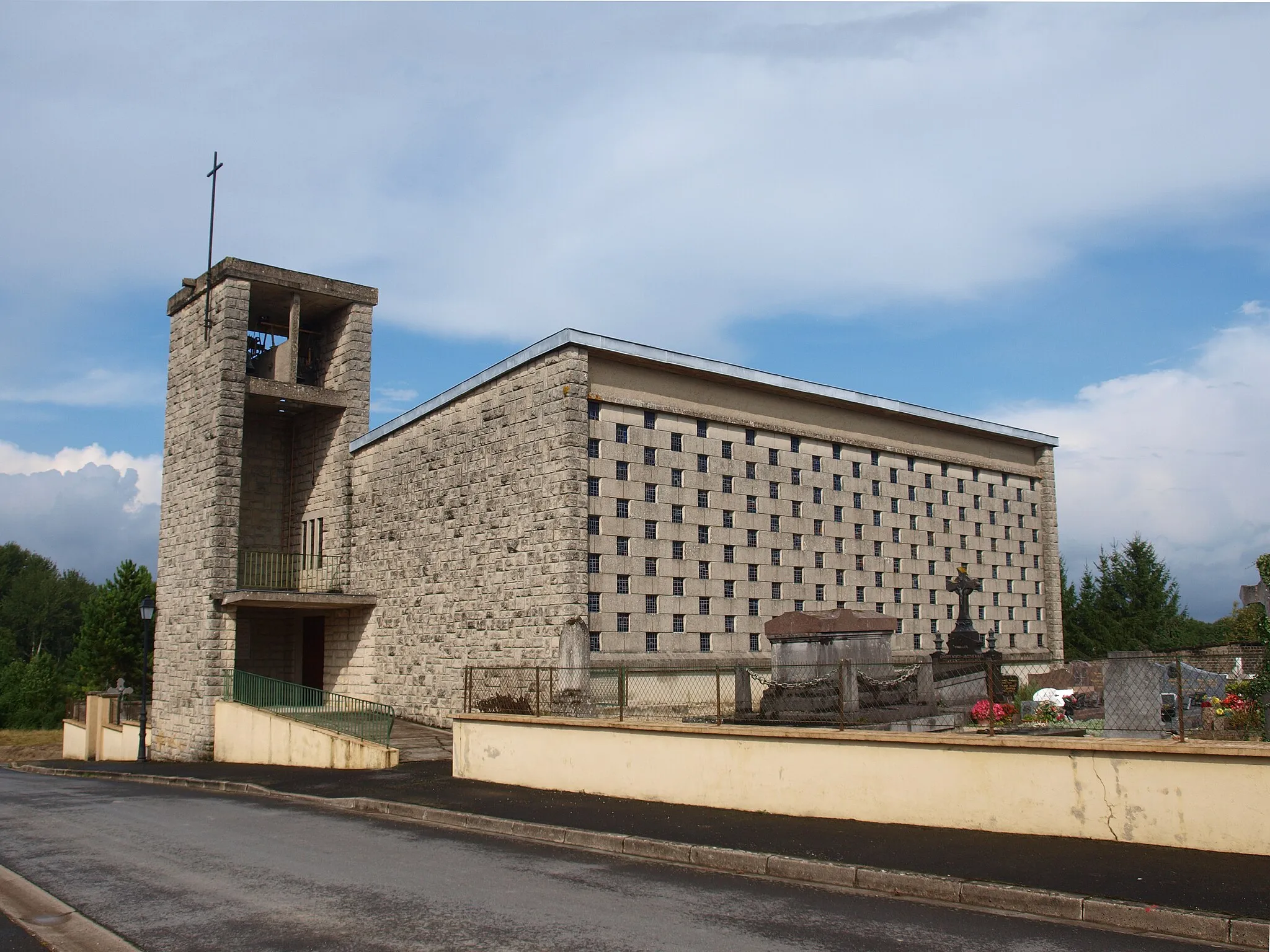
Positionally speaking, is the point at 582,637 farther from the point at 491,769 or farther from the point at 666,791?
the point at 666,791

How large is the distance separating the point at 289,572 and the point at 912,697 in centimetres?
1832

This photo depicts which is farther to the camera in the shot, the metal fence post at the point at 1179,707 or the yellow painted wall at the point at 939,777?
the metal fence post at the point at 1179,707

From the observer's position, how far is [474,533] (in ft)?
66.8

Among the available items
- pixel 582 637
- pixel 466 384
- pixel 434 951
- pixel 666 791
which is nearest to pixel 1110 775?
pixel 666 791

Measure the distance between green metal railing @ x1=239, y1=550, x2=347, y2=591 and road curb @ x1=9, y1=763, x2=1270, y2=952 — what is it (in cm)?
1346

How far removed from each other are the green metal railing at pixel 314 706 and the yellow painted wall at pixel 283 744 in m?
0.17

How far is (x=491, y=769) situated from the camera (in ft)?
49.7

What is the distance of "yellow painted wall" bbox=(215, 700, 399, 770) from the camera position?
58.5 feet

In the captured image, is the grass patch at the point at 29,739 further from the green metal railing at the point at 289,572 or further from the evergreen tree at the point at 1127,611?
the evergreen tree at the point at 1127,611

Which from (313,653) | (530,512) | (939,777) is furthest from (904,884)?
(313,653)

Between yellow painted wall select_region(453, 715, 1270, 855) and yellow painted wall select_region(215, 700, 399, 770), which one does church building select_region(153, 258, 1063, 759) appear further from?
yellow painted wall select_region(453, 715, 1270, 855)

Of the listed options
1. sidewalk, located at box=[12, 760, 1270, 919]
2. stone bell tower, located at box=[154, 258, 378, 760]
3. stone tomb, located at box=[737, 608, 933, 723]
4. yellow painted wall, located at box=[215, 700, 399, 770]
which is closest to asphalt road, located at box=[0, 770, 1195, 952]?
sidewalk, located at box=[12, 760, 1270, 919]

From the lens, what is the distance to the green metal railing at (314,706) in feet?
59.6

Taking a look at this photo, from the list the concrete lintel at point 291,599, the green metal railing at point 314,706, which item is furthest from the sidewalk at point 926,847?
the concrete lintel at point 291,599
